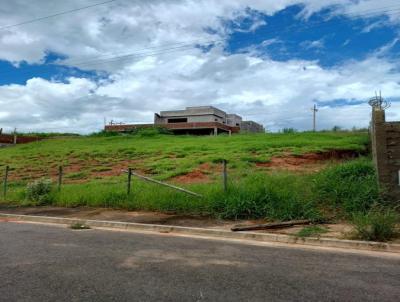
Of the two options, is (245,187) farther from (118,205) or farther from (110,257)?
(110,257)

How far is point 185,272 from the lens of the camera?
18.2 feet

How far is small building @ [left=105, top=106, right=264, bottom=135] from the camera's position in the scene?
209 feet

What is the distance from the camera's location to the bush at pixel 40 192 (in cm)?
1444

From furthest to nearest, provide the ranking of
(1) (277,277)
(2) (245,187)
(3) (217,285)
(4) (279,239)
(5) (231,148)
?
(5) (231,148) < (2) (245,187) < (4) (279,239) < (1) (277,277) < (3) (217,285)

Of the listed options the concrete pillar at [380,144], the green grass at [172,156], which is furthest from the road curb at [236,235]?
the green grass at [172,156]

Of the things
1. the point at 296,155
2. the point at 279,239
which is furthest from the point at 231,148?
the point at 279,239

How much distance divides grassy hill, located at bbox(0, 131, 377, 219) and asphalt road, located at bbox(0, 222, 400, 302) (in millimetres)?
2828

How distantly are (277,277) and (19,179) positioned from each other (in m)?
18.4

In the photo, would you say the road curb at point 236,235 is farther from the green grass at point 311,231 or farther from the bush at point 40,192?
the bush at point 40,192

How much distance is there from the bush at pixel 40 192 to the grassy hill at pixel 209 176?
7 cm

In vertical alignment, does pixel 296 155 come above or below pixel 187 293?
above

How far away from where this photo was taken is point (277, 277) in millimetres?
5273

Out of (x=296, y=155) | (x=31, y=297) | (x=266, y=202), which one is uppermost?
(x=296, y=155)

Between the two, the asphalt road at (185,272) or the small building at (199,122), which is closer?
the asphalt road at (185,272)
